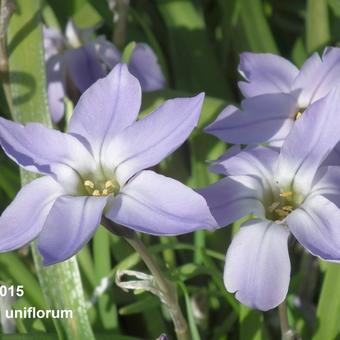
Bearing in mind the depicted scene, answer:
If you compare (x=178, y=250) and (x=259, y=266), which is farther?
(x=178, y=250)

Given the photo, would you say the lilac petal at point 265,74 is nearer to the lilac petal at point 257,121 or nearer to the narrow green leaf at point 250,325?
the lilac petal at point 257,121

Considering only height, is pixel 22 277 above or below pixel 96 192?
below

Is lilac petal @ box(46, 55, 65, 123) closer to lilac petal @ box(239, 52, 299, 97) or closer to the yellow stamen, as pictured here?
lilac petal @ box(239, 52, 299, 97)

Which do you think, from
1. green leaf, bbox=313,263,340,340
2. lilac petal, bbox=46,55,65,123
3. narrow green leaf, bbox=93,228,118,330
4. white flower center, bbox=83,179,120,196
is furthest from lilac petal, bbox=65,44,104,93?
green leaf, bbox=313,263,340,340

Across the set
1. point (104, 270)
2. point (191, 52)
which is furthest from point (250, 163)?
point (191, 52)

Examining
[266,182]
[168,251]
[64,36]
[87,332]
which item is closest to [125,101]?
[266,182]

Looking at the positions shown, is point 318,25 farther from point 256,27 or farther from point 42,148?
point 42,148

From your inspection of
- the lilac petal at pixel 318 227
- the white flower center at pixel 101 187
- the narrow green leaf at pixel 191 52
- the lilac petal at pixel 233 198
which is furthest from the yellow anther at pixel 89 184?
the narrow green leaf at pixel 191 52
